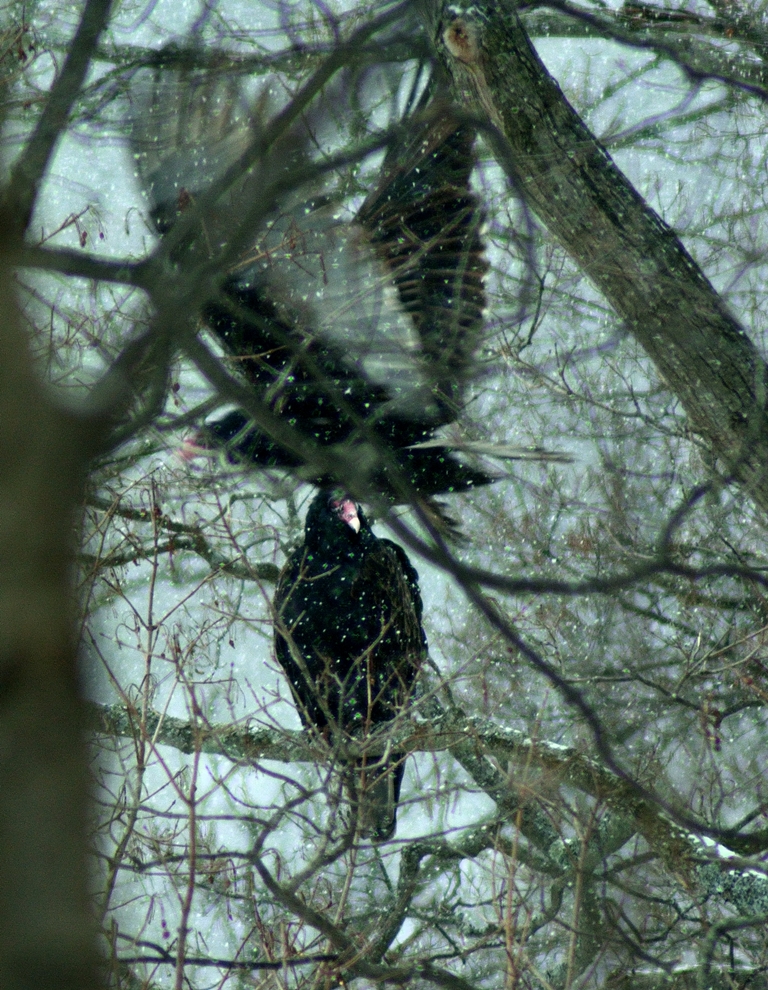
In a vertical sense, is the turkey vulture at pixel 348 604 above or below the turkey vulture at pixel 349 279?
below

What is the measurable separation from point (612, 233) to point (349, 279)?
118cm

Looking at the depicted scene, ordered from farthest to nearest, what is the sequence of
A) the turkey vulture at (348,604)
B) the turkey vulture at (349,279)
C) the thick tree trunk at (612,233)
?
1. the turkey vulture at (348,604)
2. the turkey vulture at (349,279)
3. the thick tree trunk at (612,233)

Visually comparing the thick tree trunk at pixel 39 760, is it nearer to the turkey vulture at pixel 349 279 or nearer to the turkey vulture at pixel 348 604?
the turkey vulture at pixel 349 279

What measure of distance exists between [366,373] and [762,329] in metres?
2.43

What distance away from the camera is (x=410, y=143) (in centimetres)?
383

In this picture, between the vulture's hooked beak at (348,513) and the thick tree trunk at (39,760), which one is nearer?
the thick tree trunk at (39,760)

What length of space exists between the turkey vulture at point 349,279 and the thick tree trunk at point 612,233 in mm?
332

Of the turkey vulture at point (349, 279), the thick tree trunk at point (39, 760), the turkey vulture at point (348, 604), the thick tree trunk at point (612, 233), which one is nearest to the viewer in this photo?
the thick tree trunk at point (39, 760)

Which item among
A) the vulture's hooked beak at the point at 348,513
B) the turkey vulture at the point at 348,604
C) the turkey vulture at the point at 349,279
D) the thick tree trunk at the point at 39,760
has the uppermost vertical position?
the turkey vulture at the point at 349,279

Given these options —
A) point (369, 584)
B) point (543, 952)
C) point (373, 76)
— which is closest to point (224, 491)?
point (369, 584)

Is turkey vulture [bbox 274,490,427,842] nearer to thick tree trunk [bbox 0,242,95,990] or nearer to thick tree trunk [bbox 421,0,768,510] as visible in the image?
thick tree trunk [bbox 421,0,768,510]

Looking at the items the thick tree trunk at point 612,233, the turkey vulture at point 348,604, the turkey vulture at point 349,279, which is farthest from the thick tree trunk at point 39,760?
the turkey vulture at point 348,604

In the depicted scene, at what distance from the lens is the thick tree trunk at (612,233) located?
11.9 ft

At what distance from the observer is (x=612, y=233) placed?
148 inches
